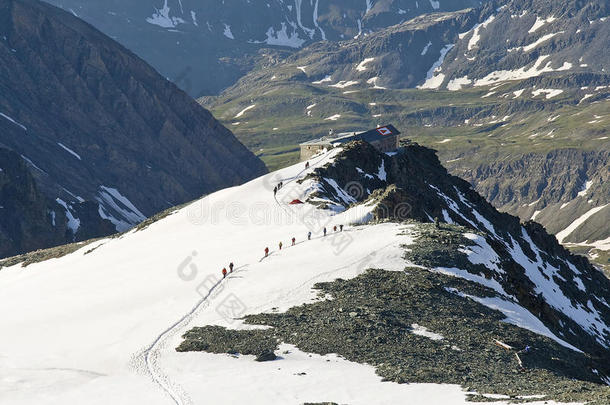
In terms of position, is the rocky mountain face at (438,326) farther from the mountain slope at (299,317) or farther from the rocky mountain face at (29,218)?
the rocky mountain face at (29,218)

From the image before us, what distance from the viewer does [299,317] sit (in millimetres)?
50656

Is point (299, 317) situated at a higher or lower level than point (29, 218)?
lower

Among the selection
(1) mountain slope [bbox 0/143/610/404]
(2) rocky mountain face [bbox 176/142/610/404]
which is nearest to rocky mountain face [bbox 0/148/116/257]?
(1) mountain slope [bbox 0/143/610/404]

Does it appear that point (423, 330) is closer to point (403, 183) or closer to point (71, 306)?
point (71, 306)

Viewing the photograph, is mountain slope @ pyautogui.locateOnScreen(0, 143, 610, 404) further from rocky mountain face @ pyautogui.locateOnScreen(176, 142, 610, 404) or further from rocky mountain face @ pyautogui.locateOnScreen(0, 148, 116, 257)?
rocky mountain face @ pyautogui.locateOnScreen(0, 148, 116, 257)

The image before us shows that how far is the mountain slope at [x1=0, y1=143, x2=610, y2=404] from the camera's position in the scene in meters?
40.4

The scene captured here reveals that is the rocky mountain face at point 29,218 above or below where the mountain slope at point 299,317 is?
above

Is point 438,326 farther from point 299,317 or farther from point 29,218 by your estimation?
point 29,218

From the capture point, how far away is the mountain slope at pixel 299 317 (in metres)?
40.4

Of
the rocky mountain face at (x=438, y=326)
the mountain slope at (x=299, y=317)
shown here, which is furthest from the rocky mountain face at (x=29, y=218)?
the rocky mountain face at (x=438, y=326)

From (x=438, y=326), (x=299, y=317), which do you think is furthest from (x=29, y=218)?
(x=438, y=326)

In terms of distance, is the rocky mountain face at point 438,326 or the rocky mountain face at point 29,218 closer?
the rocky mountain face at point 438,326

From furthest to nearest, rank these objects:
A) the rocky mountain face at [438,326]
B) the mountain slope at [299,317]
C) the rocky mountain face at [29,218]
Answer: the rocky mountain face at [29,218], the rocky mountain face at [438,326], the mountain slope at [299,317]

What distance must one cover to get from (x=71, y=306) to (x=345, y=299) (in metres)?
23.5
